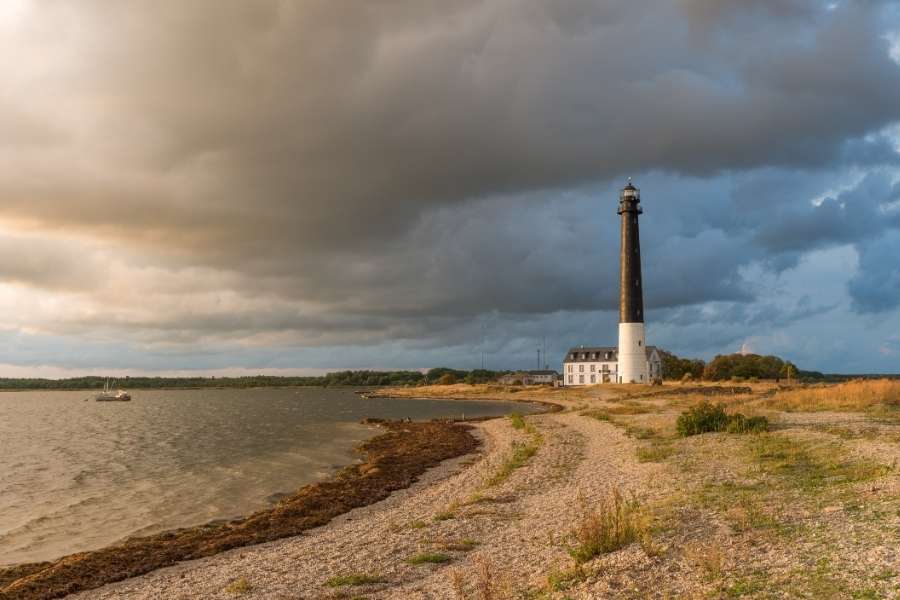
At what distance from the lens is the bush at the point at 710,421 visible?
104 feet

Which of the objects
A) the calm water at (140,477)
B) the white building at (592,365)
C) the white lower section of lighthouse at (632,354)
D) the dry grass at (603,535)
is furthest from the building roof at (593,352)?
the dry grass at (603,535)

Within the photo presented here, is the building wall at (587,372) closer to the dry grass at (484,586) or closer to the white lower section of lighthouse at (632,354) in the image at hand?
the white lower section of lighthouse at (632,354)

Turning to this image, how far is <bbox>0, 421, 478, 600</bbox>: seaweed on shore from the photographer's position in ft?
54.1

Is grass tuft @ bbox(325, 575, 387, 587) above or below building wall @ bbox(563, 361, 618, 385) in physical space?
below

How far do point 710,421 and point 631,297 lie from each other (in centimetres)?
5597

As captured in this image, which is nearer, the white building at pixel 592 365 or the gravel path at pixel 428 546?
→ the gravel path at pixel 428 546

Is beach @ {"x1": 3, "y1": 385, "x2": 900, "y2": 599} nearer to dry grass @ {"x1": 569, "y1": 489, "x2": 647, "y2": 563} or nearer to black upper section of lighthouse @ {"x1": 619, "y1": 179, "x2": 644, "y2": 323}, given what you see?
dry grass @ {"x1": 569, "y1": 489, "x2": 647, "y2": 563}

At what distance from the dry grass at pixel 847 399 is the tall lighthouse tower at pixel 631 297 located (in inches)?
1530

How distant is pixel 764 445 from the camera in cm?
2536

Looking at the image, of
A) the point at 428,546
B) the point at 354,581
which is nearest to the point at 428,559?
the point at 428,546

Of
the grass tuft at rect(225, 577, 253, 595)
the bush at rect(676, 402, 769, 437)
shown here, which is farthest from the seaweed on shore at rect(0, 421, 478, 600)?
the bush at rect(676, 402, 769, 437)

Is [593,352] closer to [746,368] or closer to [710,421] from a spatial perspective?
[746,368]

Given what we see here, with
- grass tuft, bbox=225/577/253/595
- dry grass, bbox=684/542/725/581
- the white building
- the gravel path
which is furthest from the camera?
the white building

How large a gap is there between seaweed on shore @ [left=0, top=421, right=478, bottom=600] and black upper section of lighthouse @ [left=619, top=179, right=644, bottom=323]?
56998 mm
